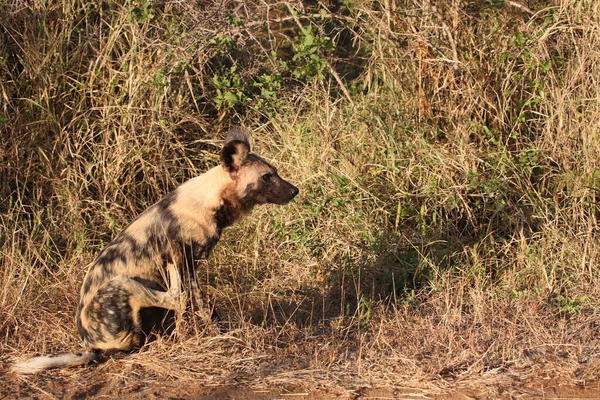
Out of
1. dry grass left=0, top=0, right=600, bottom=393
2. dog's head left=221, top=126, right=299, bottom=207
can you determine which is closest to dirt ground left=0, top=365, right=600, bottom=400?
dry grass left=0, top=0, right=600, bottom=393

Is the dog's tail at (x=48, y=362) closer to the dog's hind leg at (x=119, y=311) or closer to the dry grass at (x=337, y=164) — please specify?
the dog's hind leg at (x=119, y=311)

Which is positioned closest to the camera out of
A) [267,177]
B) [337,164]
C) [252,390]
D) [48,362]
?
[252,390]

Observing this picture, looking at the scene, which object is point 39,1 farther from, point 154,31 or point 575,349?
point 575,349

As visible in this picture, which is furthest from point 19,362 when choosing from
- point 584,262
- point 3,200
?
point 584,262

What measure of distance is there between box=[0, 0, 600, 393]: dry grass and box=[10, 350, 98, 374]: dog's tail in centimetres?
26

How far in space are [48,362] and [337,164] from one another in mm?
2494

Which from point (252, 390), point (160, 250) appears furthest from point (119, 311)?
point (252, 390)

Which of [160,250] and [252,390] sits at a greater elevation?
[160,250]

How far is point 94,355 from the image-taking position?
4.12 meters

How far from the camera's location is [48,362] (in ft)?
13.2

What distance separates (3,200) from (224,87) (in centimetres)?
172

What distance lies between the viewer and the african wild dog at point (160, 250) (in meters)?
4.11

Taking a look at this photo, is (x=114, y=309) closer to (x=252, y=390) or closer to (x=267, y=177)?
(x=252, y=390)

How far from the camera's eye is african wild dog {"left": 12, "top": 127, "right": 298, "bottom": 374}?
4.11m
